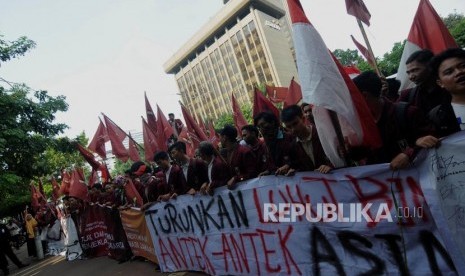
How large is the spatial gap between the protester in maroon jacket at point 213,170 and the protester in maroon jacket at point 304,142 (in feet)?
4.12

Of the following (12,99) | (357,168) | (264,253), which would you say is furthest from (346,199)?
(12,99)

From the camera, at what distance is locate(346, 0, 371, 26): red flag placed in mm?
5113

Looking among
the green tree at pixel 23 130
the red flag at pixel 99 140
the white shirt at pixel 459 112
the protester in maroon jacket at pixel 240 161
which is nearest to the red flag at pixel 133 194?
the protester in maroon jacket at pixel 240 161

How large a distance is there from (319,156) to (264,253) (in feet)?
3.85

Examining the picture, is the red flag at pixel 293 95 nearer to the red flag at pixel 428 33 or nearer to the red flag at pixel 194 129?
the red flag at pixel 194 129

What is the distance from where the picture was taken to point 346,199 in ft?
9.60

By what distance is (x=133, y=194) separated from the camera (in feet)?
21.9

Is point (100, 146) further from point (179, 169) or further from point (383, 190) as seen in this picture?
point (383, 190)

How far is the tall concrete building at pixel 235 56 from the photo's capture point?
73438 mm

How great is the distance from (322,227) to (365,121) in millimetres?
1007

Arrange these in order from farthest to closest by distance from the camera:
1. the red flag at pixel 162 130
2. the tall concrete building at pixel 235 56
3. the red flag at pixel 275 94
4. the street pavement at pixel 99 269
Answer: the tall concrete building at pixel 235 56 < the red flag at pixel 275 94 < the red flag at pixel 162 130 < the street pavement at pixel 99 269

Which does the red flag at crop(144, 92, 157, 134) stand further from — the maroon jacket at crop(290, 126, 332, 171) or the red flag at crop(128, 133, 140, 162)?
the maroon jacket at crop(290, 126, 332, 171)

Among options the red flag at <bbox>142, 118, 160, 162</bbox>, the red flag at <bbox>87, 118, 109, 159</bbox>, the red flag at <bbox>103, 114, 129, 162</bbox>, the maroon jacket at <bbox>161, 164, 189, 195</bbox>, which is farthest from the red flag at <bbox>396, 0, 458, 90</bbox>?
the red flag at <bbox>87, 118, 109, 159</bbox>

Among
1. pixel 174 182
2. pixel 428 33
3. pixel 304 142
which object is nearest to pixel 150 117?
pixel 174 182
